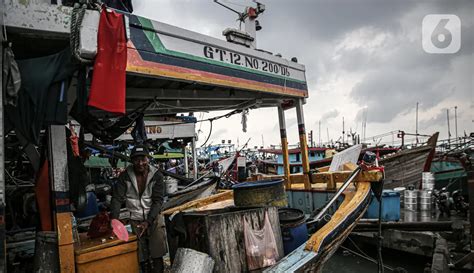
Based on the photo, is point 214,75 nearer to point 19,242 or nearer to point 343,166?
point 19,242

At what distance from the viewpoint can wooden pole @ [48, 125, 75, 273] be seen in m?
3.23

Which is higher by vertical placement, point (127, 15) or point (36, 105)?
point (127, 15)

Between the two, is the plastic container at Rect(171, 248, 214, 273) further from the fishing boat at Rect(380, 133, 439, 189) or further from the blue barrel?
the fishing boat at Rect(380, 133, 439, 189)

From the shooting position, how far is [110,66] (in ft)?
10.2

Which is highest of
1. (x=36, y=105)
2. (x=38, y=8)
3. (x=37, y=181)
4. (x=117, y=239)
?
(x=38, y=8)

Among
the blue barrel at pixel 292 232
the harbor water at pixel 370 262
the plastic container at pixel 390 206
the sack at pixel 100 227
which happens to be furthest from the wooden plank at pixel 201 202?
the plastic container at pixel 390 206

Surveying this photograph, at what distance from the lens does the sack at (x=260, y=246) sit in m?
3.62

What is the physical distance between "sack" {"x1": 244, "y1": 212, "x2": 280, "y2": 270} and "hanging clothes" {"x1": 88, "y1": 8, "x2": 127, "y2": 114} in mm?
1979

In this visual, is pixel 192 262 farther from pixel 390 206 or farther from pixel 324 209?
pixel 390 206

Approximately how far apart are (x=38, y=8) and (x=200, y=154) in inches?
1250

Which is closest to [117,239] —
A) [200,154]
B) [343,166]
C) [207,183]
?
[207,183]

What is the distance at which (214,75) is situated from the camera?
166 inches

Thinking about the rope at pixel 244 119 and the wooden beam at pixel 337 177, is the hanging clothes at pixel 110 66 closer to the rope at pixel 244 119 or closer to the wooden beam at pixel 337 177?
the rope at pixel 244 119

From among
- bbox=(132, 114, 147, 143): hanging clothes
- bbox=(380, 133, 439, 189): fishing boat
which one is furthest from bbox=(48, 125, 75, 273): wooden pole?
bbox=(380, 133, 439, 189): fishing boat
